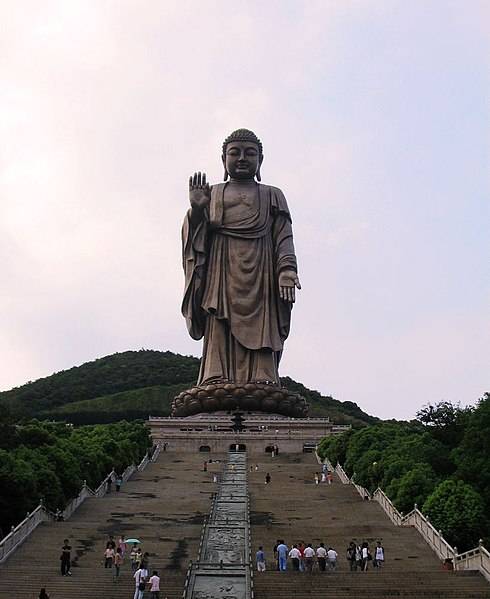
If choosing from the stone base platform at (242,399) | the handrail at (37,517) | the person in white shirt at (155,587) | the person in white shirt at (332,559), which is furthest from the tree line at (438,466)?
the stone base platform at (242,399)

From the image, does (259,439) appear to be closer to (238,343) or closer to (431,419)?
(238,343)

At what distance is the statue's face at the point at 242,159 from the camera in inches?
1483

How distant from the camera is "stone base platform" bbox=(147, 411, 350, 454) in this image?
3145cm

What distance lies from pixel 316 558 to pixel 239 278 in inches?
947

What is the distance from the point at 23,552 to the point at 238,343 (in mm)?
22867

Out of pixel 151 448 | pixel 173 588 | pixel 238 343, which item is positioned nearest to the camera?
pixel 173 588

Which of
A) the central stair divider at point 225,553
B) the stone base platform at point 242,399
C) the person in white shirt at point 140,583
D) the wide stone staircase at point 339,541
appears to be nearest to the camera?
the person in white shirt at point 140,583

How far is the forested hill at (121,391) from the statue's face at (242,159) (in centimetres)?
2025

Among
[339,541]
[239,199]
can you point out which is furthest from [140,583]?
[239,199]

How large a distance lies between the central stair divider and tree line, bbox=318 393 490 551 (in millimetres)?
2957

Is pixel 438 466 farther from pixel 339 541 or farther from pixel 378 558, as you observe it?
pixel 378 558

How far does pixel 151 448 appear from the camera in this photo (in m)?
29.7

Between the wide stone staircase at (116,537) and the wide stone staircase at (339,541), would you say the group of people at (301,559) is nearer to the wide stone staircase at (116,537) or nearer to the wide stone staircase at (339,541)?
the wide stone staircase at (339,541)

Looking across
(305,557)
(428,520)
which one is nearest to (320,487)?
(428,520)
